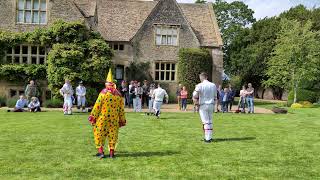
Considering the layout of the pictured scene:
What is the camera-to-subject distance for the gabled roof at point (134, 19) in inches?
1508

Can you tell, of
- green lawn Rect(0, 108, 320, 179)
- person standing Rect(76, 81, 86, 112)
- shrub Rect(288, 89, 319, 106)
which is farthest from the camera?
shrub Rect(288, 89, 319, 106)

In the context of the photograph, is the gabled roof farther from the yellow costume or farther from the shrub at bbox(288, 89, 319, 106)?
the yellow costume

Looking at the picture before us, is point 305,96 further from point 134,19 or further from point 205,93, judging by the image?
point 205,93

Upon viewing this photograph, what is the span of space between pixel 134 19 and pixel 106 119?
98.0 ft

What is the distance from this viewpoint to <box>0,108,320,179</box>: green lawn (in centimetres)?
922

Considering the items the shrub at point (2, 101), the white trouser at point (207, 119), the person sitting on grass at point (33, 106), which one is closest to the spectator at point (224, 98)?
the person sitting on grass at point (33, 106)

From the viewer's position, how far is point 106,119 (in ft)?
35.3

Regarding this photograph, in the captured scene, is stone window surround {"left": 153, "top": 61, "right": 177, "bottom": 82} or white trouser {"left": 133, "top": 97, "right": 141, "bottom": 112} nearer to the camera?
white trouser {"left": 133, "top": 97, "right": 141, "bottom": 112}

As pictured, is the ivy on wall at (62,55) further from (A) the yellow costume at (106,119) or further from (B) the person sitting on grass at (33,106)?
(A) the yellow costume at (106,119)

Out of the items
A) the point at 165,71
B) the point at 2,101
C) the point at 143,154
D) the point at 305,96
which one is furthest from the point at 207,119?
the point at 305,96

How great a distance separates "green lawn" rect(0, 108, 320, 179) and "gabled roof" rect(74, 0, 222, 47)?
2150 centimetres

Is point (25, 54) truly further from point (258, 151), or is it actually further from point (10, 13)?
point (258, 151)

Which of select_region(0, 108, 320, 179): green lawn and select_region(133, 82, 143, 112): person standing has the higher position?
select_region(133, 82, 143, 112): person standing

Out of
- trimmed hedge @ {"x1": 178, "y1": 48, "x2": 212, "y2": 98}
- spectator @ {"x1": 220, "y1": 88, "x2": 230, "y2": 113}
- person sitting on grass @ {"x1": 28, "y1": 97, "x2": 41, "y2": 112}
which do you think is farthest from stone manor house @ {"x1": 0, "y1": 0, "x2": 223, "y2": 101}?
spectator @ {"x1": 220, "y1": 88, "x2": 230, "y2": 113}
